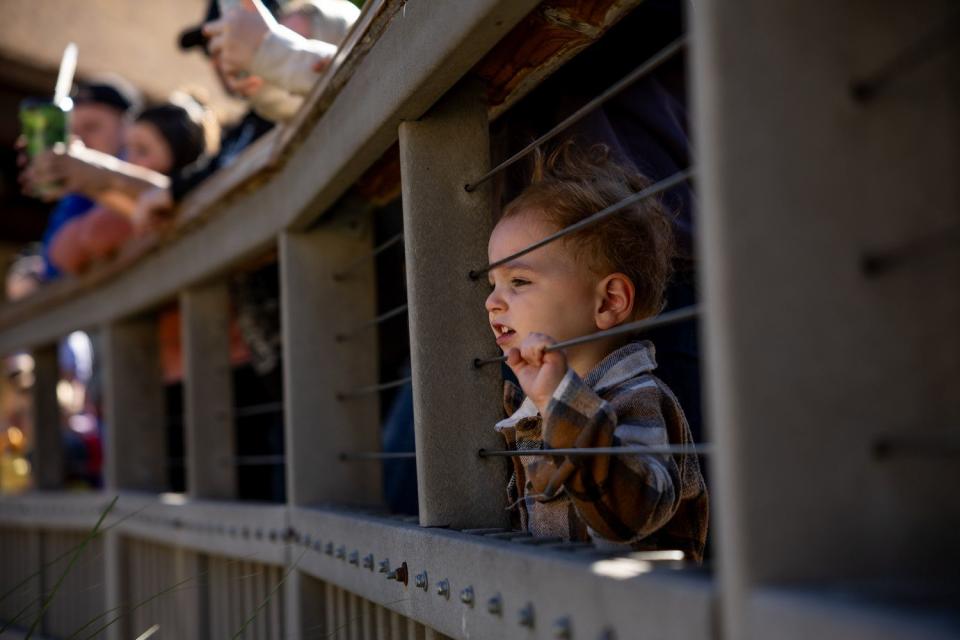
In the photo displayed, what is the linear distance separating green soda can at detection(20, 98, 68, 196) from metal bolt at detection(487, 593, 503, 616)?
2.55 m

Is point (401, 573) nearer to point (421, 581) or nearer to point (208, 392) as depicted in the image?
point (421, 581)

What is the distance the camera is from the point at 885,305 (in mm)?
895

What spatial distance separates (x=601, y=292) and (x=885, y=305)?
0.99 meters

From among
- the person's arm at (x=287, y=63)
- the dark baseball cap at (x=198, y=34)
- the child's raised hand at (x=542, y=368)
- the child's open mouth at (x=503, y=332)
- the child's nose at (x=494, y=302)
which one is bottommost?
the child's raised hand at (x=542, y=368)

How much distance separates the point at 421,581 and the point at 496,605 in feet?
1.05

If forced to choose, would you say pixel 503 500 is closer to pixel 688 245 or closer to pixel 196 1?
pixel 688 245

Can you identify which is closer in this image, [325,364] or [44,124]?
[325,364]

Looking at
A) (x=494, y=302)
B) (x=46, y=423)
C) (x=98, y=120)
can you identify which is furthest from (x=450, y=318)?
(x=46, y=423)

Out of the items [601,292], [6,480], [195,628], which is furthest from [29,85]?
[601,292]

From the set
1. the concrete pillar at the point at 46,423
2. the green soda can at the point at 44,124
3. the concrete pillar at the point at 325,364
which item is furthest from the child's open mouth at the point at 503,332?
the concrete pillar at the point at 46,423

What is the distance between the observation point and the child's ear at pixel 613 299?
1.87m

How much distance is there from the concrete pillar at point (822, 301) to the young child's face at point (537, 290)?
2.93 ft

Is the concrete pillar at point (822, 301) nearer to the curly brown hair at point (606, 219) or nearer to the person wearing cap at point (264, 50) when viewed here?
the curly brown hair at point (606, 219)

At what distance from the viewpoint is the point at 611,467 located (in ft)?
4.78
